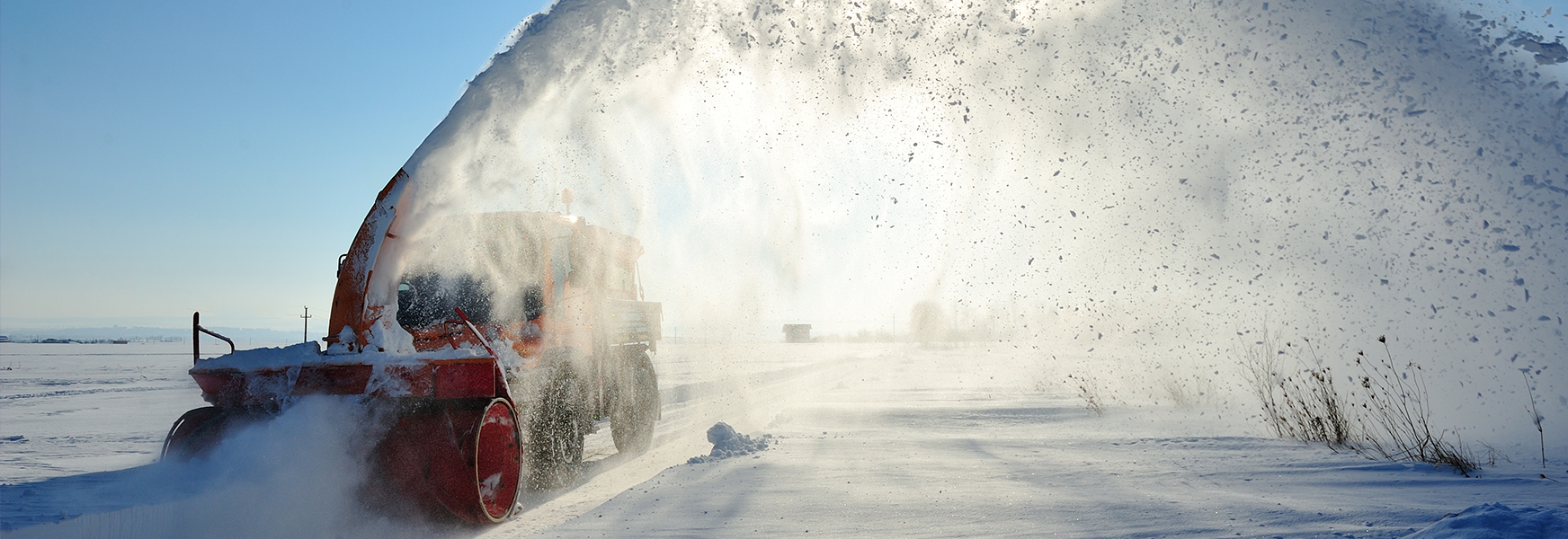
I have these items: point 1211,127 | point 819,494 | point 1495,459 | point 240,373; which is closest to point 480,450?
point 240,373

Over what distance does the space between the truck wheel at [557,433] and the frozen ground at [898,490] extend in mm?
231

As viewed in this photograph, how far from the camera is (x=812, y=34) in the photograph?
8609 mm

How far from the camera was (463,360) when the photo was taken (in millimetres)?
5039

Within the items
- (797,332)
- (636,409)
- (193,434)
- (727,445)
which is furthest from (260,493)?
(797,332)

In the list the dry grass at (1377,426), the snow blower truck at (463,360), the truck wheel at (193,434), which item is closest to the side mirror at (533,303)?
the snow blower truck at (463,360)

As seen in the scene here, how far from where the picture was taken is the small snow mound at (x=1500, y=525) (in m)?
3.59

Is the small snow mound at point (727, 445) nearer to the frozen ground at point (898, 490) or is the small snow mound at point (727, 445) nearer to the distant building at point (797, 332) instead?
the frozen ground at point (898, 490)

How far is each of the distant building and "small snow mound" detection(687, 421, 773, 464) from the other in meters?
78.3

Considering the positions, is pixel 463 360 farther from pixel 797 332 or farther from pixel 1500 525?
pixel 797 332

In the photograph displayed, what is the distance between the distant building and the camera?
284 ft

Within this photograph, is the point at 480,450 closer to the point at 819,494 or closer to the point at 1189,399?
the point at 819,494

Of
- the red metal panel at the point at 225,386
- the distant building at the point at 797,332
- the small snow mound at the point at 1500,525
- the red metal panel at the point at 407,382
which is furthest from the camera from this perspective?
the distant building at the point at 797,332

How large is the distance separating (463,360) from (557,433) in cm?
219

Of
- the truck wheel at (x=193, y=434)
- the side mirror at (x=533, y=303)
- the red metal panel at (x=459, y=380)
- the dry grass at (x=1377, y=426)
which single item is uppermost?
the side mirror at (x=533, y=303)
